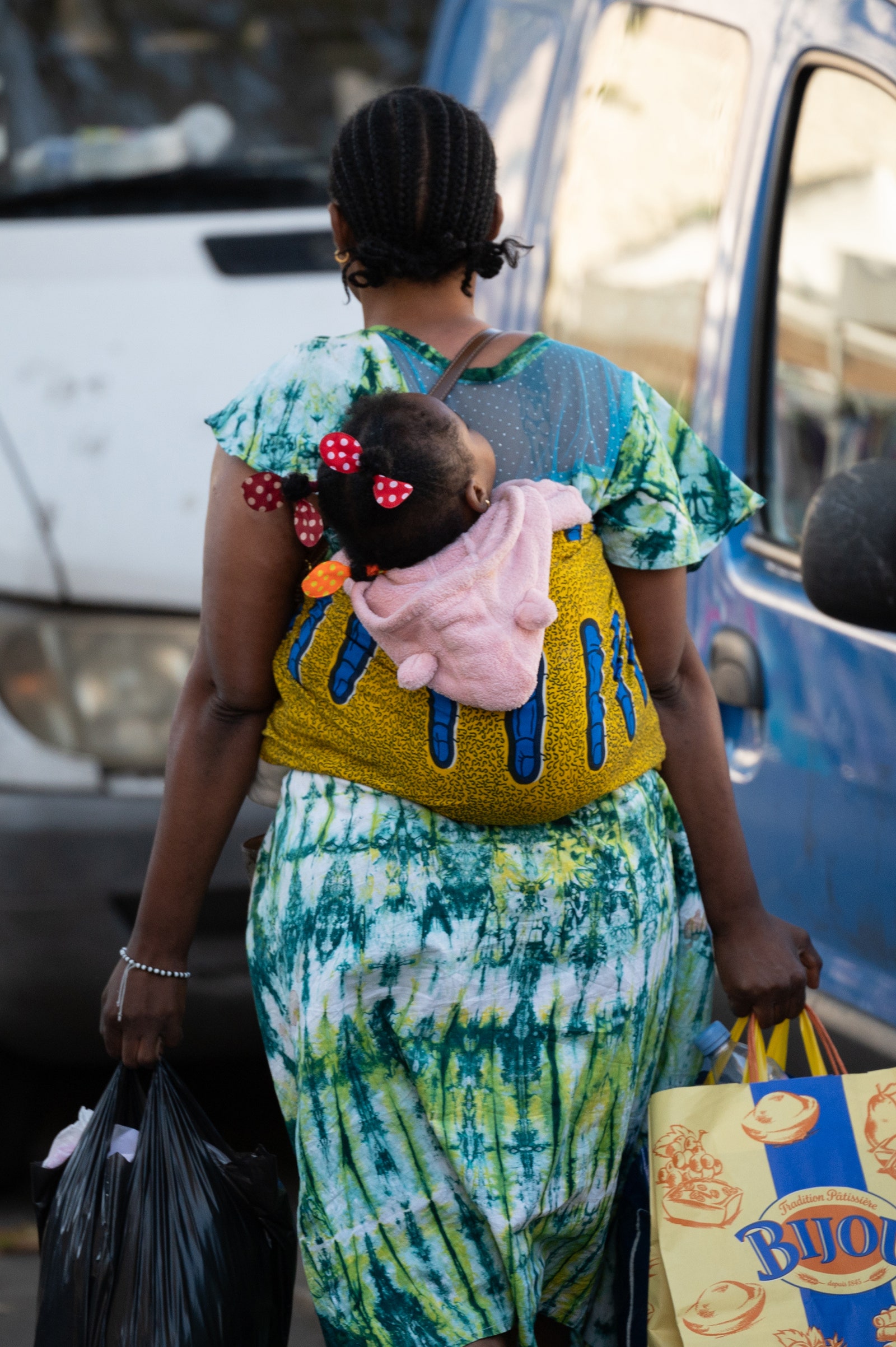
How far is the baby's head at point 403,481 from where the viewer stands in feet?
5.25

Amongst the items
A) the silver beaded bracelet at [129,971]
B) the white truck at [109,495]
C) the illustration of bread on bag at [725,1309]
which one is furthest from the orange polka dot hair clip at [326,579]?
the white truck at [109,495]

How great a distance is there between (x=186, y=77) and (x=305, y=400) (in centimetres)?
306

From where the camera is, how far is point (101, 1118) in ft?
6.93

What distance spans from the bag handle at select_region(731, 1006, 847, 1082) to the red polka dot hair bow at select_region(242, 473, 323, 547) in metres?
0.80

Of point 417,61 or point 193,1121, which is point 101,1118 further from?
point 417,61

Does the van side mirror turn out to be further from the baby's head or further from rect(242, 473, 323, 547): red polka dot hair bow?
rect(242, 473, 323, 547): red polka dot hair bow

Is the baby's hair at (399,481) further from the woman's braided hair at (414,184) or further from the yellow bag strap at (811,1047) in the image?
the yellow bag strap at (811,1047)

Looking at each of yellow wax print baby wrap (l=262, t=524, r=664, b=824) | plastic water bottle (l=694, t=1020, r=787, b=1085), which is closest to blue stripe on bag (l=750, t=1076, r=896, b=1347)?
plastic water bottle (l=694, t=1020, r=787, b=1085)

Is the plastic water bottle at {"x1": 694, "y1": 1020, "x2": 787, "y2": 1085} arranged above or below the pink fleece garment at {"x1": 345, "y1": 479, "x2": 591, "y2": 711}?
below

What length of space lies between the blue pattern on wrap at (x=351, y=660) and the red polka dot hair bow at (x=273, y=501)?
0.10 metres

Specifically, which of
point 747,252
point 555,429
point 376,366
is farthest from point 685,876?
point 747,252

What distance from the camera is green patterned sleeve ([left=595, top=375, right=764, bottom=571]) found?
1.83m

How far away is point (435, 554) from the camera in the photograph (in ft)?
5.40

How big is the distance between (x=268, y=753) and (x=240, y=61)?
3.10 m
